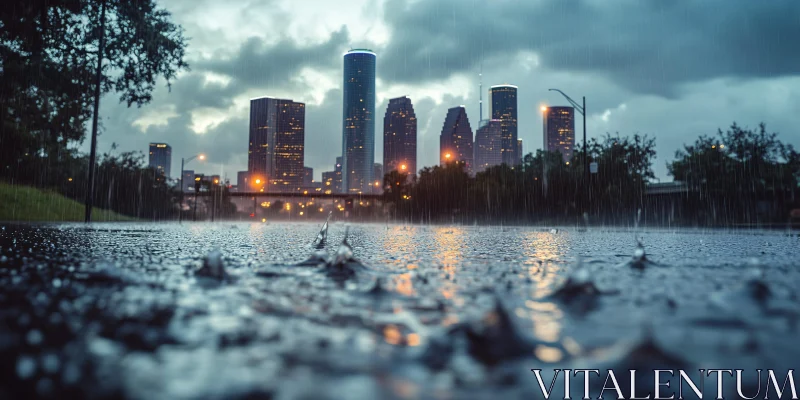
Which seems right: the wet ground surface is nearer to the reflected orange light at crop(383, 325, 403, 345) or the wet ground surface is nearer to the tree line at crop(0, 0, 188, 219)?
the reflected orange light at crop(383, 325, 403, 345)

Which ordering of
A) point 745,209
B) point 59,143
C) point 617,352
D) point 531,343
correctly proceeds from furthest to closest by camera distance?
1. point 745,209
2. point 59,143
3. point 531,343
4. point 617,352

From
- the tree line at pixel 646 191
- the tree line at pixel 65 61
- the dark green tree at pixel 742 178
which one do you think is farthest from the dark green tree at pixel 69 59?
the dark green tree at pixel 742 178

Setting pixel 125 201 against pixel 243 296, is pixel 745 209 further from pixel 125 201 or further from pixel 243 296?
pixel 125 201

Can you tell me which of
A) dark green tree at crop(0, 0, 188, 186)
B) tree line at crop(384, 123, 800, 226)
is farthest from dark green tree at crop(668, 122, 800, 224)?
dark green tree at crop(0, 0, 188, 186)

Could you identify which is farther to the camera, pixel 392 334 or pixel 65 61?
pixel 65 61

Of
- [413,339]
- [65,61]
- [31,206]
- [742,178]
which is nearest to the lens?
[413,339]

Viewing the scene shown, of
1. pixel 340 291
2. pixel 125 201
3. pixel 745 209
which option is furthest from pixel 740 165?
pixel 125 201

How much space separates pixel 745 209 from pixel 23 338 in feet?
→ 139

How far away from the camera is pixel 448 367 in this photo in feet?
4.35

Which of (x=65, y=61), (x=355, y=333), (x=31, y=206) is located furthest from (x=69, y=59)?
(x=355, y=333)

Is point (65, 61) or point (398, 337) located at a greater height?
point (65, 61)

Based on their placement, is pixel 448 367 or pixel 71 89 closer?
pixel 448 367

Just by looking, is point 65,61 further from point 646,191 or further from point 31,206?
point 646,191

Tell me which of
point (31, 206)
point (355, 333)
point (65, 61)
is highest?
point (65, 61)
